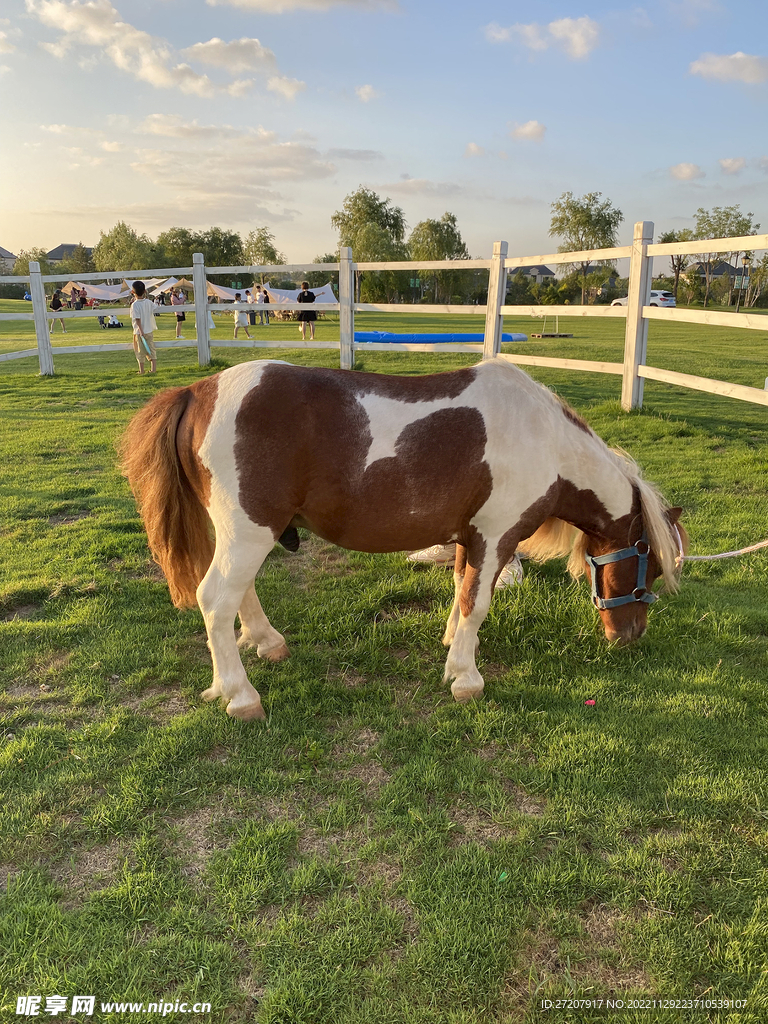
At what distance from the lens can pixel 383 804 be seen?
2564 millimetres

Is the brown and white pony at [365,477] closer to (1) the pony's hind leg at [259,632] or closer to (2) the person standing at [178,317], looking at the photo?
(1) the pony's hind leg at [259,632]

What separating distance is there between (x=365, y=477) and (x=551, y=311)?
7.21m

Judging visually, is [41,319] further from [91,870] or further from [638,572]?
[638,572]

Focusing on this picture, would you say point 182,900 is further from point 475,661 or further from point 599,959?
point 475,661

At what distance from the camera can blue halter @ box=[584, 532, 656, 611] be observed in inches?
132

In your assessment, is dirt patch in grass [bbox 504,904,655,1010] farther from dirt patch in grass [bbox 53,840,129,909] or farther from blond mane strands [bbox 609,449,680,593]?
blond mane strands [bbox 609,449,680,593]

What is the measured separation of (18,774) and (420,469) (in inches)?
87.0

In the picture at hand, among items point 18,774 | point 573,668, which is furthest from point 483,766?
point 18,774

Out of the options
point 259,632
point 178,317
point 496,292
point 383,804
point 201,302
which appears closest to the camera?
point 383,804

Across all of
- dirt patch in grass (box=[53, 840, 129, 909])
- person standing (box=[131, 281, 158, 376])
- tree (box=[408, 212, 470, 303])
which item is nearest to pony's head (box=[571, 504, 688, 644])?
dirt patch in grass (box=[53, 840, 129, 909])

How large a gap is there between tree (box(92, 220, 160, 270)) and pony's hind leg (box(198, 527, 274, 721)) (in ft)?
232

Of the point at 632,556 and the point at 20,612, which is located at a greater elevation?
the point at 632,556

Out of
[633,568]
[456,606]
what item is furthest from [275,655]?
[633,568]

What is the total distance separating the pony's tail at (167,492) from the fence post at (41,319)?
11.3 meters
